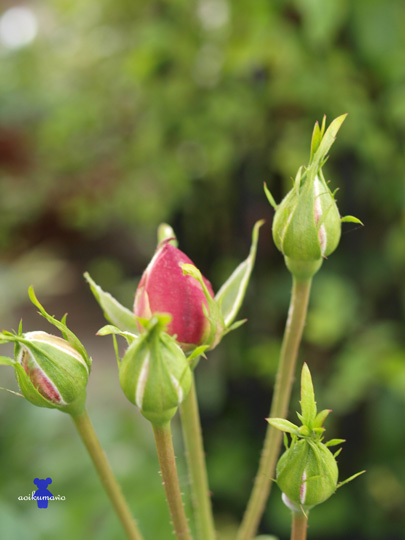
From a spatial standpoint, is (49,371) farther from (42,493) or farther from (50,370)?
(42,493)

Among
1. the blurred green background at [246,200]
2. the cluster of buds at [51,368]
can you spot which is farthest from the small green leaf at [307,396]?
the blurred green background at [246,200]

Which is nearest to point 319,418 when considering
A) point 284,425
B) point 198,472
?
point 284,425

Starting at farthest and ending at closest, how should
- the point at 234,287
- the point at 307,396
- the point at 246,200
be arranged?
the point at 246,200 < the point at 234,287 < the point at 307,396

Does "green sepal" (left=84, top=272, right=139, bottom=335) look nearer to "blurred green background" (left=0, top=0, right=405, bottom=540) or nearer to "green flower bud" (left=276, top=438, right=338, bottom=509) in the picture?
"green flower bud" (left=276, top=438, right=338, bottom=509)

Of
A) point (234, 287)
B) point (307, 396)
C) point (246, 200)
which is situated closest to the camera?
point (307, 396)

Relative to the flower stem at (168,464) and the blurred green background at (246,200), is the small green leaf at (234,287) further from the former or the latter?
the blurred green background at (246,200)

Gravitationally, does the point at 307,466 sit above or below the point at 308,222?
below

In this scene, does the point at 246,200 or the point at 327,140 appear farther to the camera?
the point at 246,200
